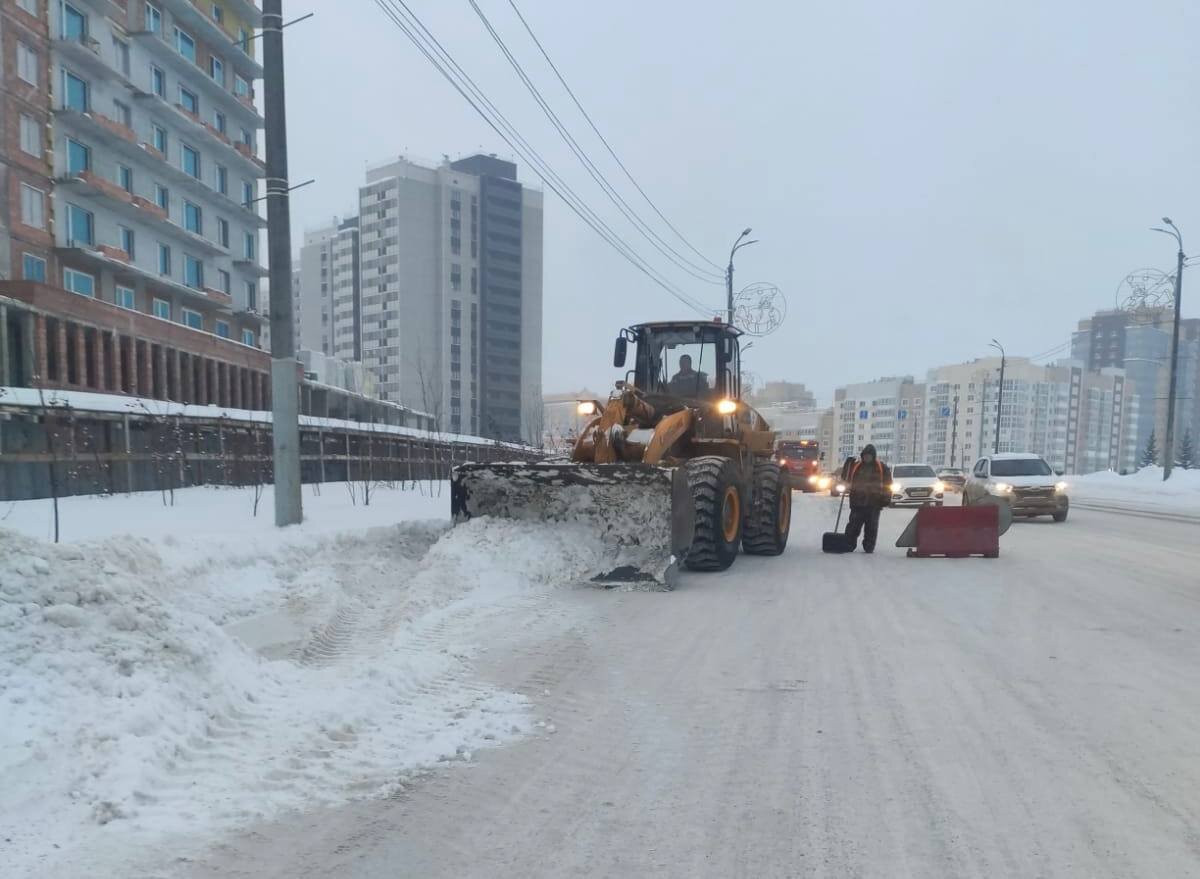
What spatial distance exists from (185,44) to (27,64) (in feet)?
38.3

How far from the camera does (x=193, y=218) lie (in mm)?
39406

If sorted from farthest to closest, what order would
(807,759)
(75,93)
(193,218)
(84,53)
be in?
(193,218), (75,93), (84,53), (807,759)

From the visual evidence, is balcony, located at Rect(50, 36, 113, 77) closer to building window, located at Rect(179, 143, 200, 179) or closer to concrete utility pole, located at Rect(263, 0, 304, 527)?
building window, located at Rect(179, 143, 200, 179)

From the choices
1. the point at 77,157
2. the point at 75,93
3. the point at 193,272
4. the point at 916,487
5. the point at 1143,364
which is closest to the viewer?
the point at 916,487

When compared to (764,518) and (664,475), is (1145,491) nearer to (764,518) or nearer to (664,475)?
(764,518)

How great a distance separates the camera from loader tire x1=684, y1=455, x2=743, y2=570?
29.7 ft

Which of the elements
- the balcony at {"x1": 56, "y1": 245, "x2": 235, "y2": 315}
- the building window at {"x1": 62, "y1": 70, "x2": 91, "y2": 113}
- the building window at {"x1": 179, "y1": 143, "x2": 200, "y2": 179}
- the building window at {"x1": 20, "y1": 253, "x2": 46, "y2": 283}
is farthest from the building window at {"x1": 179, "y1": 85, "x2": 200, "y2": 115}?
the building window at {"x1": 20, "y1": 253, "x2": 46, "y2": 283}

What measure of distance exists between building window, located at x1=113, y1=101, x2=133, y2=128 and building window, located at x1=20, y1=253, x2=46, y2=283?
7871 mm

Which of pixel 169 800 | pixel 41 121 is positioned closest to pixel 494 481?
pixel 169 800

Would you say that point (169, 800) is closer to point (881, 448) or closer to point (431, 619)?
point (431, 619)

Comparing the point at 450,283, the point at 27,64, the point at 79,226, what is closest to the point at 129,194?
the point at 79,226

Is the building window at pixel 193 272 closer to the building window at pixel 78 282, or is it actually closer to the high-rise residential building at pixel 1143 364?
the building window at pixel 78 282

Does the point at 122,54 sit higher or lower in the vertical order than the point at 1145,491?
higher

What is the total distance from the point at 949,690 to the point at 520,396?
102649mm
